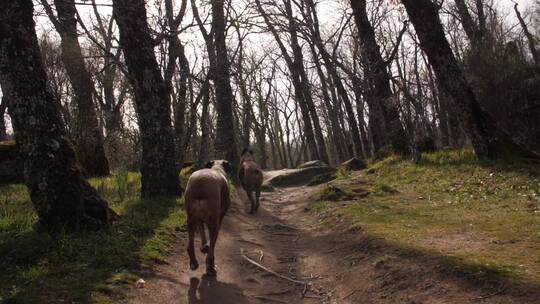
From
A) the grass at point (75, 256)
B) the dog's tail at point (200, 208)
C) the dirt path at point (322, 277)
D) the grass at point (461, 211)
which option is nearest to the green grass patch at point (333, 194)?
the grass at point (461, 211)

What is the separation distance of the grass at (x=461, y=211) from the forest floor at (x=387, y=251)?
2 cm

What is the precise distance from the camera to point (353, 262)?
6.96 metres

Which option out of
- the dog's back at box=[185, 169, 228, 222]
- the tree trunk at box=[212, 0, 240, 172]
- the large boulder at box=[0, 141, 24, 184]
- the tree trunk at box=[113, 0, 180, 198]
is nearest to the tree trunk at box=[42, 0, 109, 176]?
the large boulder at box=[0, 141, 24, 184]

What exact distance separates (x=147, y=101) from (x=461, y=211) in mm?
6800

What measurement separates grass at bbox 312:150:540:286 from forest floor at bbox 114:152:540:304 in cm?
2

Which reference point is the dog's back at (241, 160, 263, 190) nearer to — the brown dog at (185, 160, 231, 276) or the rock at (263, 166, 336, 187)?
the brown dog at (185, 160, 231, 276)

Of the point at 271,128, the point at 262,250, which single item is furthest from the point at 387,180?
the point at 271,128

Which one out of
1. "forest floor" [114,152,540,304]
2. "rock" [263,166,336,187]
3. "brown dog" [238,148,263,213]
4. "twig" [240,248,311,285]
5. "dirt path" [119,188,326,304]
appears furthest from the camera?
"rock" [263,166,336,187]

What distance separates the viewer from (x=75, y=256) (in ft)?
19.8

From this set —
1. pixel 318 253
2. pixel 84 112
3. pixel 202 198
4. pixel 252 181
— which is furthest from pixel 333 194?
pixel 84 112

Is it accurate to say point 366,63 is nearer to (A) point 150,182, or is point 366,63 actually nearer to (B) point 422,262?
(A) point 150,182

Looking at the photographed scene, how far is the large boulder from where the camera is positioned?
1221cm

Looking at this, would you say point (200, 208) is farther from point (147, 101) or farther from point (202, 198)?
point (147, 101)

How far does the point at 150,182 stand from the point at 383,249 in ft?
18.7
